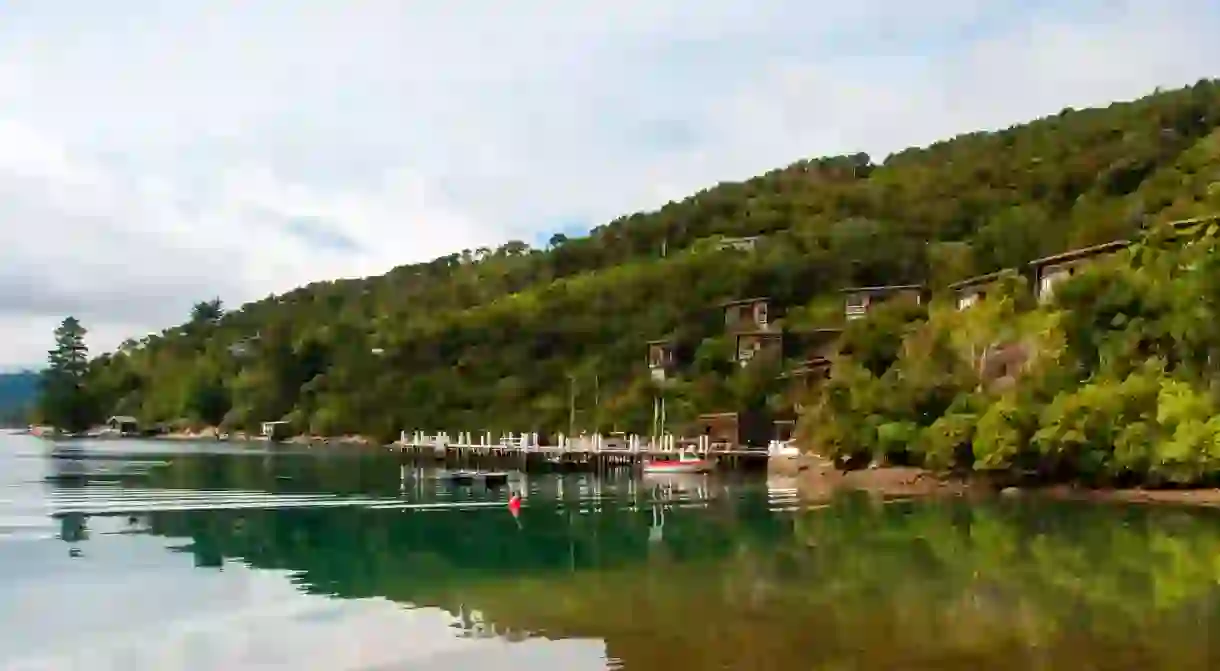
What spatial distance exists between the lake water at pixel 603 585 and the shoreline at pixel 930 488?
8.91ft

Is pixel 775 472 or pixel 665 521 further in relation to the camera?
pixel 775 472

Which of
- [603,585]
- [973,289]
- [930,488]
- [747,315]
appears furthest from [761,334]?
[603,585]

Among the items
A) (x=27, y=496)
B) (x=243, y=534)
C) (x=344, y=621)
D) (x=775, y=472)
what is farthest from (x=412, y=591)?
(x=775, y=472)

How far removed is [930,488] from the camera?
47.8 meters

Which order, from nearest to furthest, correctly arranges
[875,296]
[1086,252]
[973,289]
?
[1086,252], [973,289], [875,296]

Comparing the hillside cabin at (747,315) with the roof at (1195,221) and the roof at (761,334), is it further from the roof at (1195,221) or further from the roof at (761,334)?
the roof at (1195,221)

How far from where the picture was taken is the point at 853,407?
52.2m

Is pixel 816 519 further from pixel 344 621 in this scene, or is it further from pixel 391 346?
pixel 391 346

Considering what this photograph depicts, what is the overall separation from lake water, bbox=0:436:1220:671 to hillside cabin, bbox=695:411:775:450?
21558 millimetres

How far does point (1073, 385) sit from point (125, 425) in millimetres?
121368

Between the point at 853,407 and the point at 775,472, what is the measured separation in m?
6.72

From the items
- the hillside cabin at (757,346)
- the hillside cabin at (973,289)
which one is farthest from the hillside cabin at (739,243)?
the hillside cabin at (973,289)

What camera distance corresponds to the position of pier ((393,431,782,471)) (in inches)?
2459

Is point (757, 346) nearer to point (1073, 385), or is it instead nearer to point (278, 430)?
point (1073, 385)
